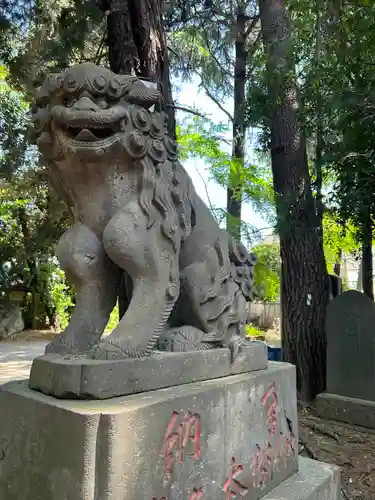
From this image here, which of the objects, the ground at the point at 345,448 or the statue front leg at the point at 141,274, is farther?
the ground at the point at 345,448

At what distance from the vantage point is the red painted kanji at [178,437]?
1641 mm

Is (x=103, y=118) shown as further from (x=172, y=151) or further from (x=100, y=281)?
(x=100, y=281)

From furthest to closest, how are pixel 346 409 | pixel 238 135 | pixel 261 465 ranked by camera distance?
pixel 238 135
pixel 346 409
pixel 261 465

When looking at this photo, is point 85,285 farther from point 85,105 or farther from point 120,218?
point 85,105

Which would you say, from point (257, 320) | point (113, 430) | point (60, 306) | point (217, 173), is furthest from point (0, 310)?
point (113, 430)

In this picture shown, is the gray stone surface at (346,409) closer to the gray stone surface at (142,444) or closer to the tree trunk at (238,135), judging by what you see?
the tree trunk at (238,135)

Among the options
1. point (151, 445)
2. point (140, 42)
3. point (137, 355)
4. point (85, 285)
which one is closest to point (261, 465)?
point (151, 445)

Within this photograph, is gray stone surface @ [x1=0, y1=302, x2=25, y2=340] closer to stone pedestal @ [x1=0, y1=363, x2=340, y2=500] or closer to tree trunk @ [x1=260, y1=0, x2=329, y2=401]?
tree trunk @ [x1=260, y1=0, x2=329, y2=401]

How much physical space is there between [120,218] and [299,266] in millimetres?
3683

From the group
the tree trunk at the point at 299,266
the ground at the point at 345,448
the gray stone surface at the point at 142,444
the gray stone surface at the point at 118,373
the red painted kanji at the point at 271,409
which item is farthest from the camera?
the tree trunk at the point at 299,266

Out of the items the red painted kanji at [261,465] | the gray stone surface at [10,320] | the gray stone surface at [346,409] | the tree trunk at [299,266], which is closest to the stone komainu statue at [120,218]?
the red painted kanji at [261,465]

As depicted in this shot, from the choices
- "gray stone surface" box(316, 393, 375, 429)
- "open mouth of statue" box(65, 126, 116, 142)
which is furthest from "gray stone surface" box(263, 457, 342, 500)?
"gray stone surface" box(316, 393, 375, 429)

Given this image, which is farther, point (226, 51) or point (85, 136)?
point (226, 51)

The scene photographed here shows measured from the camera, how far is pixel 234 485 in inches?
75.8
